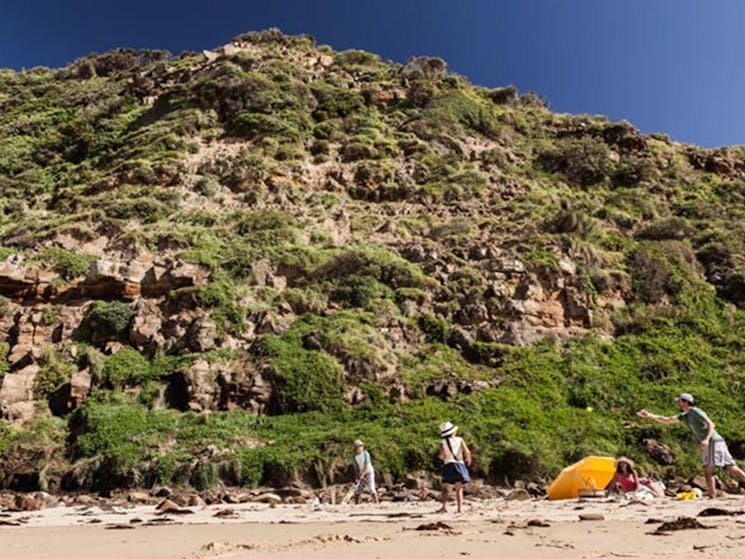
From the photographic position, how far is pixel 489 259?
Result: 68.2ft

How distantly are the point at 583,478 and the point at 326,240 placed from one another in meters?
14.7

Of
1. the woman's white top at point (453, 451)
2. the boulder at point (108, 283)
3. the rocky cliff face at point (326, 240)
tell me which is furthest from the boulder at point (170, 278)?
the woman's white top at point (453, 451)

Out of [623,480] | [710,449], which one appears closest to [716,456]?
[710,449]

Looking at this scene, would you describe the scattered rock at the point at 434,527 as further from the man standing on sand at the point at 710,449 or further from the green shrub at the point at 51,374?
the green shrub at the point at 51,374

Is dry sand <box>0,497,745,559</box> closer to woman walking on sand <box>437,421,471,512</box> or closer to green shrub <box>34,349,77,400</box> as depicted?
woman walking on sand <box>437,421,471,512</box>

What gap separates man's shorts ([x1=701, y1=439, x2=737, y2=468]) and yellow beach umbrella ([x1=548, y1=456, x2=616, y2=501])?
5.69ft

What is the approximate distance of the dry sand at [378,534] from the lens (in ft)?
14.6

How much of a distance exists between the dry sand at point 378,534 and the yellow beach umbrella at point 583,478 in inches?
45.5

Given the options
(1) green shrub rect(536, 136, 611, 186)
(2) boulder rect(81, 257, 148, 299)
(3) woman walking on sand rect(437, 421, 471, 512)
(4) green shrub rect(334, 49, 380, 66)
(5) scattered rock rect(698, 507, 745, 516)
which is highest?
(4) green shrub rect(334, 49, 380, 66)

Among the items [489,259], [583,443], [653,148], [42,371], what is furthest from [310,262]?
[653,148]

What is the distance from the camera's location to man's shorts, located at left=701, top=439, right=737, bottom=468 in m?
8.82

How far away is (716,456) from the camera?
29.0 feet

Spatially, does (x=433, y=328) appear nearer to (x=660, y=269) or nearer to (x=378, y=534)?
(x=660, y=269)

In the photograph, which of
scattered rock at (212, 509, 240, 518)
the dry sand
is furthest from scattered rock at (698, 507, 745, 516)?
scattered rock at (212, 509, 240, 518)
